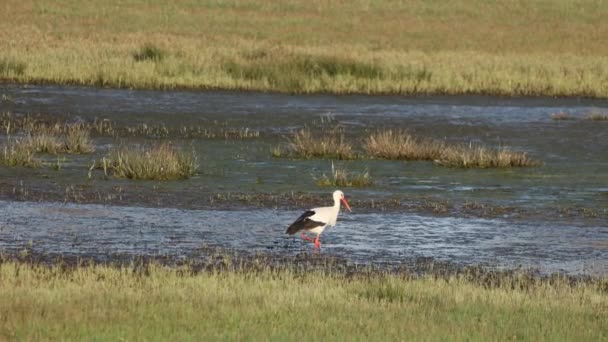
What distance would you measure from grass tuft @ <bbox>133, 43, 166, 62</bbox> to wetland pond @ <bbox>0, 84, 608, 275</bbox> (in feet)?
34.4

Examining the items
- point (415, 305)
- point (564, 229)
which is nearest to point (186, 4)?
point (564, 229)

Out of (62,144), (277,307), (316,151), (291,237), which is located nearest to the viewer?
(277,307)

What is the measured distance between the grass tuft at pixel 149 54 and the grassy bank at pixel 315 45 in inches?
3.0

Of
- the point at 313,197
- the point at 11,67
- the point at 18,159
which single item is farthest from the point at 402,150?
the point at 11,67

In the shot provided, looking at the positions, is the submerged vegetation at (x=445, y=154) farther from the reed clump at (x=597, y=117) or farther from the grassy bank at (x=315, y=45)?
the grassy bank at (x=315, y=45)

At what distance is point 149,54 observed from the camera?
45.1 metres

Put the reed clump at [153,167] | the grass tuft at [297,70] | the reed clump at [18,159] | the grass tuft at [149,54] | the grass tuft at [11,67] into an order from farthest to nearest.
Answer: the grass tuft at [149,54]
the grass tuft at [11,67]
the grass tuft at [297,70]
the reed clump at [18,159]
the reed clump at [153,167]

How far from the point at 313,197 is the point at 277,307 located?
30.2 feet

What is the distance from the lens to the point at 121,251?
48.8 feet

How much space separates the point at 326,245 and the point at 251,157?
30.4 ft

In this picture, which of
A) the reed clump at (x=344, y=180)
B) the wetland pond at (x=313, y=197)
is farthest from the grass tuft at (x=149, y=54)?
the reed clump at (x=344, y=180)

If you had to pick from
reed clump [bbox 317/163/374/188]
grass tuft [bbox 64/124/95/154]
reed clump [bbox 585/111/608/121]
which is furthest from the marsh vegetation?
reed clump [bbox 585/111/608/121]

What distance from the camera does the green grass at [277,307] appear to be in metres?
9.72

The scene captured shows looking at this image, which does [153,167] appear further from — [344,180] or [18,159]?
[344,180]
